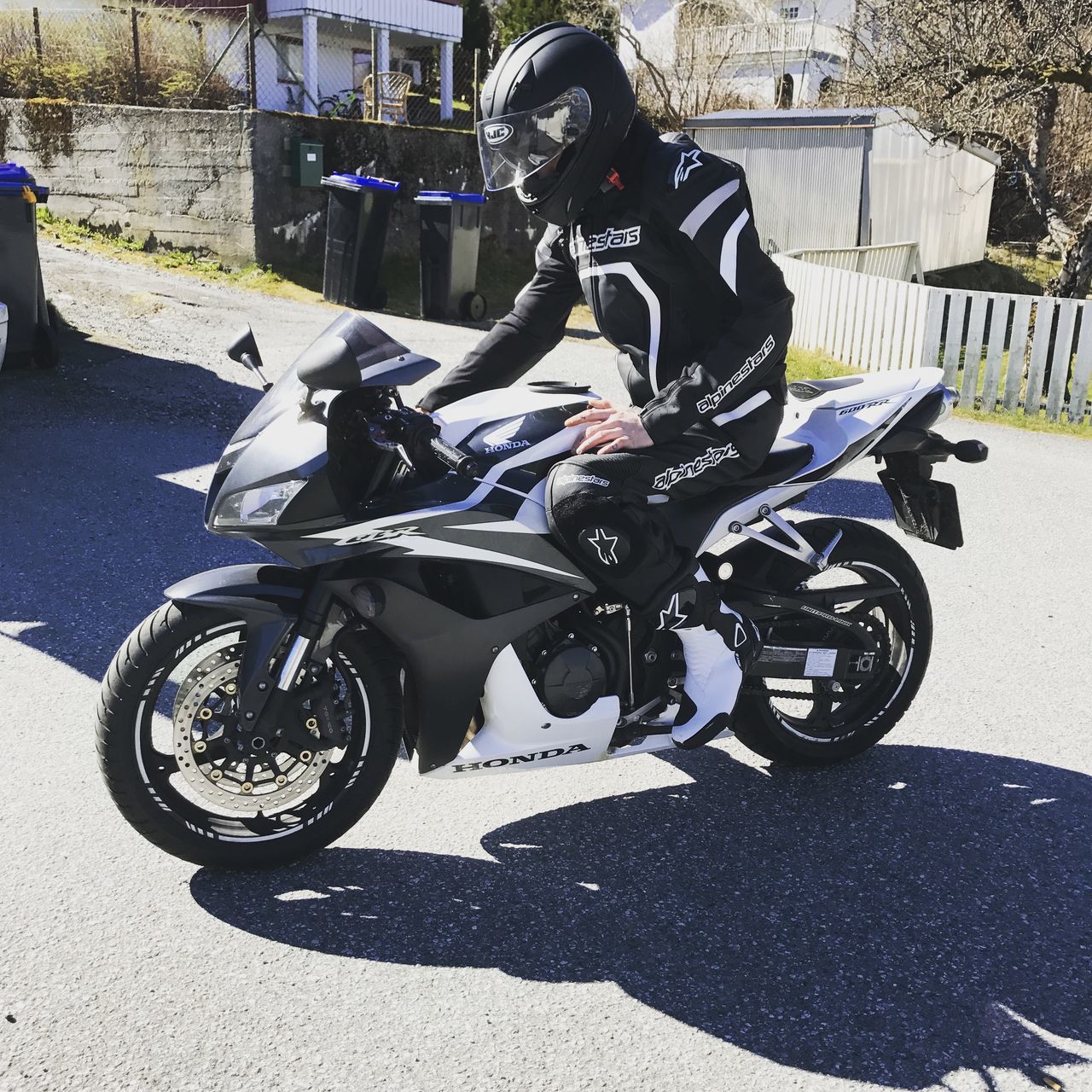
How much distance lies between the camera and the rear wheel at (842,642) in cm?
382

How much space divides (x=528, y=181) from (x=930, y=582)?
339 cm

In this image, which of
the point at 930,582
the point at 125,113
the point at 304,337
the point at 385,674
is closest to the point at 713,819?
the point at 385,674

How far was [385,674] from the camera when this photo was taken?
3.19 meters

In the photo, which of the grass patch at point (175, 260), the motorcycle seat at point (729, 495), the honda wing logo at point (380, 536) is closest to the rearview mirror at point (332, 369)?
the honda wing logo at point (380, 536)

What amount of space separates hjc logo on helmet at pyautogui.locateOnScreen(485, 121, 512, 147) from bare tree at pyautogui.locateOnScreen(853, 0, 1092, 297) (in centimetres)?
1120

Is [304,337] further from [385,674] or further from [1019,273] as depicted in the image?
[1019,273]

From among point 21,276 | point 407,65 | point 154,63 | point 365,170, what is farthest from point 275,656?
point 407,65

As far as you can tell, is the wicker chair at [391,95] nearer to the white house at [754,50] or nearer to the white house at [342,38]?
the white house at [342,38]

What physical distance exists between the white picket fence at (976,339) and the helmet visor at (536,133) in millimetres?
7793

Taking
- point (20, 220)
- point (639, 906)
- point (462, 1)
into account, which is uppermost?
point (462, 1)

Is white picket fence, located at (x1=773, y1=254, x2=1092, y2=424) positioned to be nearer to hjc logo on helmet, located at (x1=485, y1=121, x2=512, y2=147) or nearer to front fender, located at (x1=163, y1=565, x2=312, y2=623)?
hjc logo on helmet, located at (x1=485, y1=121, x2=512, y2=147)

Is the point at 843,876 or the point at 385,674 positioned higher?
the point at 385,674

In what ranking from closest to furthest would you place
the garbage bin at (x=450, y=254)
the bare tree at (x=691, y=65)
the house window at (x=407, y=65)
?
the garbage bin at (x=450, y=254) → the bare tree at (x=691, y=65) → the house window at (x=407, y=65)

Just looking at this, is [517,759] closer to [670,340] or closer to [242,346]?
[670,340]
